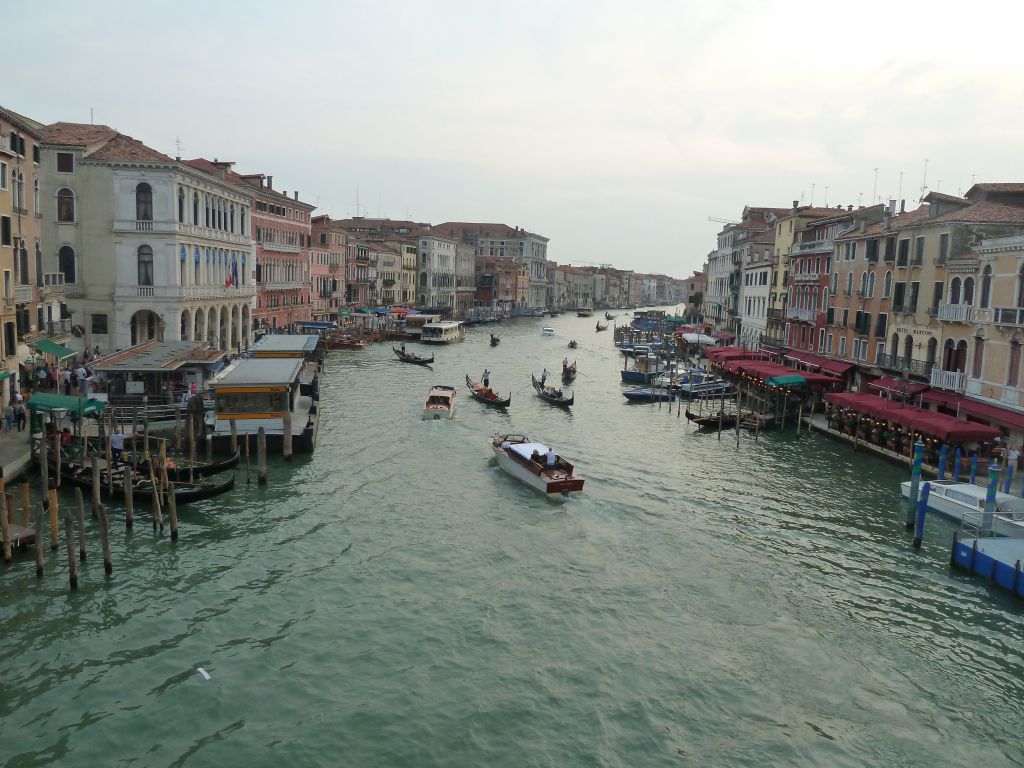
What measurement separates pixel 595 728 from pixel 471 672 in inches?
93.5

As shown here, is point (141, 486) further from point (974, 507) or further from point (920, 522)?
point (974, 507)

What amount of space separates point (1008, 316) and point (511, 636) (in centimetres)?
2073

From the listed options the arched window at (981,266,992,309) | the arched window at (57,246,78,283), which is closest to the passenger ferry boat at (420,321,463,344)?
the arched window at (57,246,78,283)

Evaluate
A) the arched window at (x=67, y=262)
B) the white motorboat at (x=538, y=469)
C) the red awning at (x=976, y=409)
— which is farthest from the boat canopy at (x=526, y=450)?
the arched window at (x=67, y=262)

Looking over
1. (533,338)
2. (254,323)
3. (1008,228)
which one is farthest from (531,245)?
(1008,228)

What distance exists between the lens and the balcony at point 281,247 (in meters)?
61.9

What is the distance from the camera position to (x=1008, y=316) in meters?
26.3

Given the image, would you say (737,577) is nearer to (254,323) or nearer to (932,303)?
(932,303)

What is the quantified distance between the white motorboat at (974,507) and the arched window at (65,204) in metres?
36.5

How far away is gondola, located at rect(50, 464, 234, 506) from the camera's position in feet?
68.2

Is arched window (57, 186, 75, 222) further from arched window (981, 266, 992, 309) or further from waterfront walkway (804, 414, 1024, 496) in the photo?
arched window (981, 266, 992, 309)

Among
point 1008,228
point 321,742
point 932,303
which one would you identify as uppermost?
point 1008,228

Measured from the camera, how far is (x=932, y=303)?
31797 millimetres

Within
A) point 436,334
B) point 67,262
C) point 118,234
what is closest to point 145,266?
point 118,234
